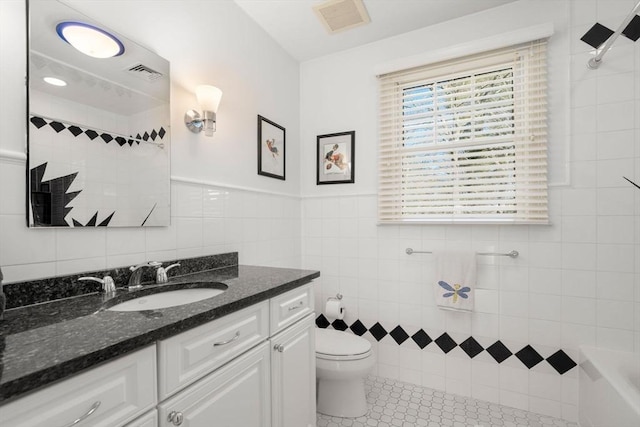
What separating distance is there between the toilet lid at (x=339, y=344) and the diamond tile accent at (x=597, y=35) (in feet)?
7.21

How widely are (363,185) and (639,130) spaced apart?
159 centimetres

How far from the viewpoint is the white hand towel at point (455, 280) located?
2010 mm

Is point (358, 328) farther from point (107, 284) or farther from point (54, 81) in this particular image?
point (54, 81)

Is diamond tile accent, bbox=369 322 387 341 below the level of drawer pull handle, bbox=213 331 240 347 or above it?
below

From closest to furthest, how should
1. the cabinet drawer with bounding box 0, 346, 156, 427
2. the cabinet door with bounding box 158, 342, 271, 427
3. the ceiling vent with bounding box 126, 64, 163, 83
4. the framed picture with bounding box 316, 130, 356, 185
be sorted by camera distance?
the cabinet drawer with bounding box 0, 346, 156, 427 → the cabinet door with bounding box 158, 342, 271, 427 → the ceiling vent with bounding box 126, 64, 163, 83 → the framed picture with bounding box 316, 130, 356, 185

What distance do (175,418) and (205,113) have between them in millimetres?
1336

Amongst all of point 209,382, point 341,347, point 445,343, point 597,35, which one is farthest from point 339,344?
point 597,35

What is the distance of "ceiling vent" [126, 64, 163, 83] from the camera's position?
1.39 meters

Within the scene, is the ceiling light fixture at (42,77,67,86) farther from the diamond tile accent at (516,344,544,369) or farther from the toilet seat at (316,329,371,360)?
the diamond tile accent at (516,344,544,369)

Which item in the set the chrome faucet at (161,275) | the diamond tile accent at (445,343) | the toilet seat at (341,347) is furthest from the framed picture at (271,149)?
the diamond tile accent at (445,343)

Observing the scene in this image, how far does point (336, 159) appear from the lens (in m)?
2.50

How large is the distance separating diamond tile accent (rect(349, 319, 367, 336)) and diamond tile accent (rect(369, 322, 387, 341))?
0.06m

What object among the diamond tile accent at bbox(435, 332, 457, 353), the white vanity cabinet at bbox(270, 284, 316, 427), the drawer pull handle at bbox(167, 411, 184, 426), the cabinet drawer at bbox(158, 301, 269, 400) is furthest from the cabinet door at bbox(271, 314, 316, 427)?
the diamond tile accent at bbox(435, 332, 457, 353)

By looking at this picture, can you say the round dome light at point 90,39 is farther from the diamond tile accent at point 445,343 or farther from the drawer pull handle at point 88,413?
the diamond tile accent at point 445,343
